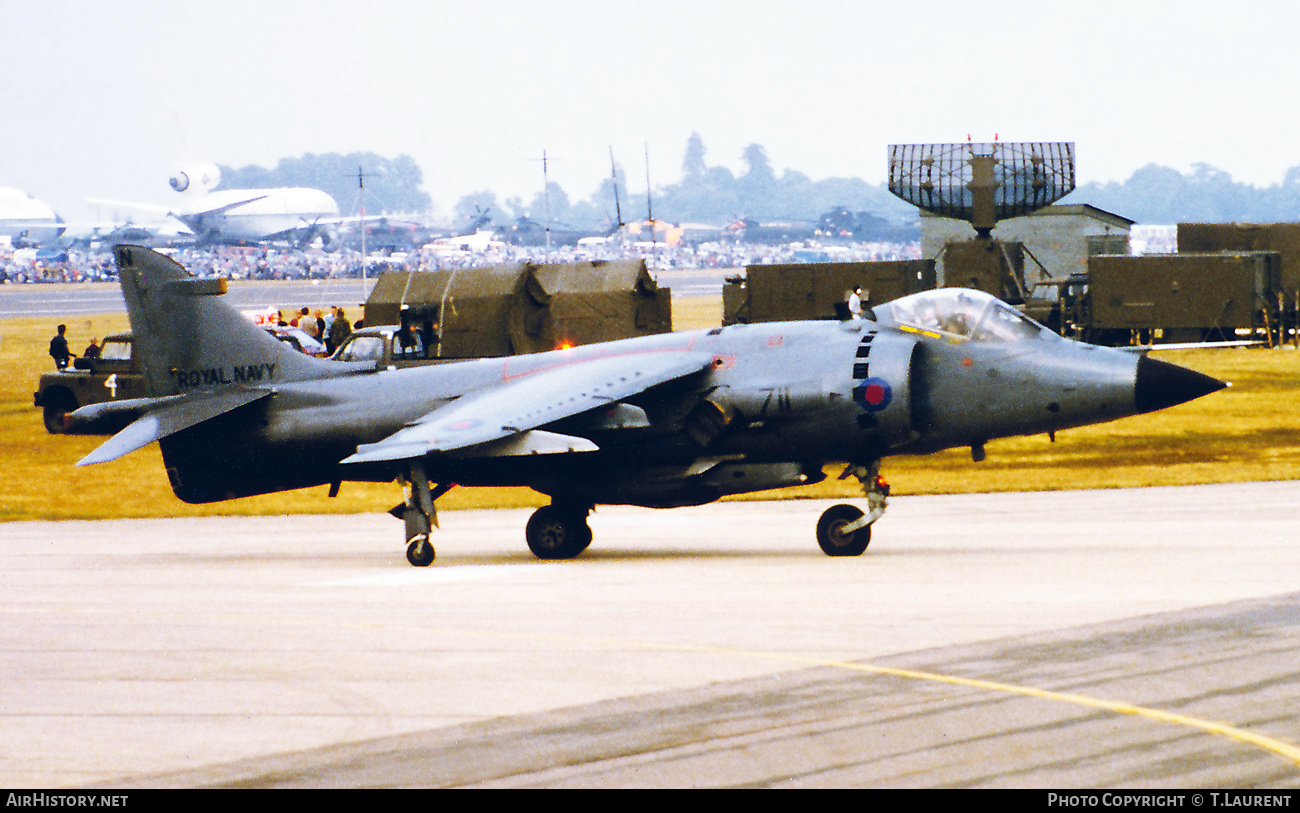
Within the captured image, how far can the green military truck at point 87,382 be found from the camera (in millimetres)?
35031

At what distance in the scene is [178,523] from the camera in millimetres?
23891

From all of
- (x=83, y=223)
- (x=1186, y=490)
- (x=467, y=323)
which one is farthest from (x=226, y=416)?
(x=83, y=223)

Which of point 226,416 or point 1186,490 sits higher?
point 226,416

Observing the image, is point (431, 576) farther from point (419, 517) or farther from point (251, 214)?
point (251, 214)

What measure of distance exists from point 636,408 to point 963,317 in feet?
12.5

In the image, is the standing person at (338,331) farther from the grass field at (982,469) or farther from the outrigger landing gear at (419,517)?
the outrigger landing gear at (419,517)

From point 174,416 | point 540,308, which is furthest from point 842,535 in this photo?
point 540,308

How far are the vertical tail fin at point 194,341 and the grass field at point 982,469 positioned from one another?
5.79 meters

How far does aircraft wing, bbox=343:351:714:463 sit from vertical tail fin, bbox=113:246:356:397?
2333 mm

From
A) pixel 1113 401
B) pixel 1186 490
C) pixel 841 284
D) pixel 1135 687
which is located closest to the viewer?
pixel 1135 687

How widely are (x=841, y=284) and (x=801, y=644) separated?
37.2 metres

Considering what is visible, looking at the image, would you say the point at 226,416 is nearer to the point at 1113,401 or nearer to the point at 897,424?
the point at 897,424

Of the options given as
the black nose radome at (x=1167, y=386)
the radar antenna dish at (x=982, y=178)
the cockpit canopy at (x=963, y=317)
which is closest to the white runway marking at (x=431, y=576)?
the cockpit canopy at (x=963, y=317)

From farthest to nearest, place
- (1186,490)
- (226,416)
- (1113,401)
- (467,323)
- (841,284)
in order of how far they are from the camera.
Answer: (841,284)
(467,323)
(1186,490)
(226,416)
(1113,401)
